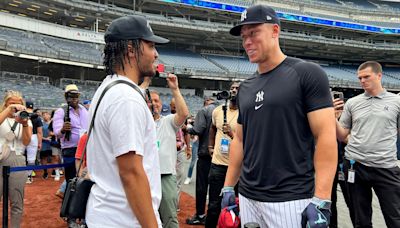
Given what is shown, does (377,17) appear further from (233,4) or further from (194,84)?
(194,84)

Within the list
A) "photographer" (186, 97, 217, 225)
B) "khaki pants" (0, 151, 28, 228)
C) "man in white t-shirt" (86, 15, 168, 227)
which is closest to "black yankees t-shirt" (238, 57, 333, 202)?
"man in white t-shirt" (86, 15, 168, 227)

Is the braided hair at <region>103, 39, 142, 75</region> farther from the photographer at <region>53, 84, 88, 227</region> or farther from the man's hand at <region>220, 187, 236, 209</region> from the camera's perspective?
the photographer at <region>53, 84, 88, 227</region>

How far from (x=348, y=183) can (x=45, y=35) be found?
26.3 m

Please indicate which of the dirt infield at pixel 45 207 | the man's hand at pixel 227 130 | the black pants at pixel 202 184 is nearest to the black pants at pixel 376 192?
the man's hand at pixel 227 130

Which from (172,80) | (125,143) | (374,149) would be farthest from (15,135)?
(374,149)

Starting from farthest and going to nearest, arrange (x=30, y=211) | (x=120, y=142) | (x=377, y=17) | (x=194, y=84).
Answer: (x=377, y=17) → (x=194, y=84) → (x=30, y=211) → (x=120, y=142)

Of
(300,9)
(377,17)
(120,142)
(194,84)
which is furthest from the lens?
(377,17)

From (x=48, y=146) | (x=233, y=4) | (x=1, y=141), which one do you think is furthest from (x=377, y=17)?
(x=1, y=141)

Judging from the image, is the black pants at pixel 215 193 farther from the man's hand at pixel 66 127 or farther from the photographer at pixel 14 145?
the man's hand at pixel 66 127

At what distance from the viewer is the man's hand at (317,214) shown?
1.70m

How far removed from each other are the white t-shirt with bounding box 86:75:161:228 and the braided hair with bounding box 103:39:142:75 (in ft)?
0.26

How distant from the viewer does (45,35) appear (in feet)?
82.4

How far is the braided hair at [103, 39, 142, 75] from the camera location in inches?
65.0

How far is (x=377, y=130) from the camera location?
11.3ft
